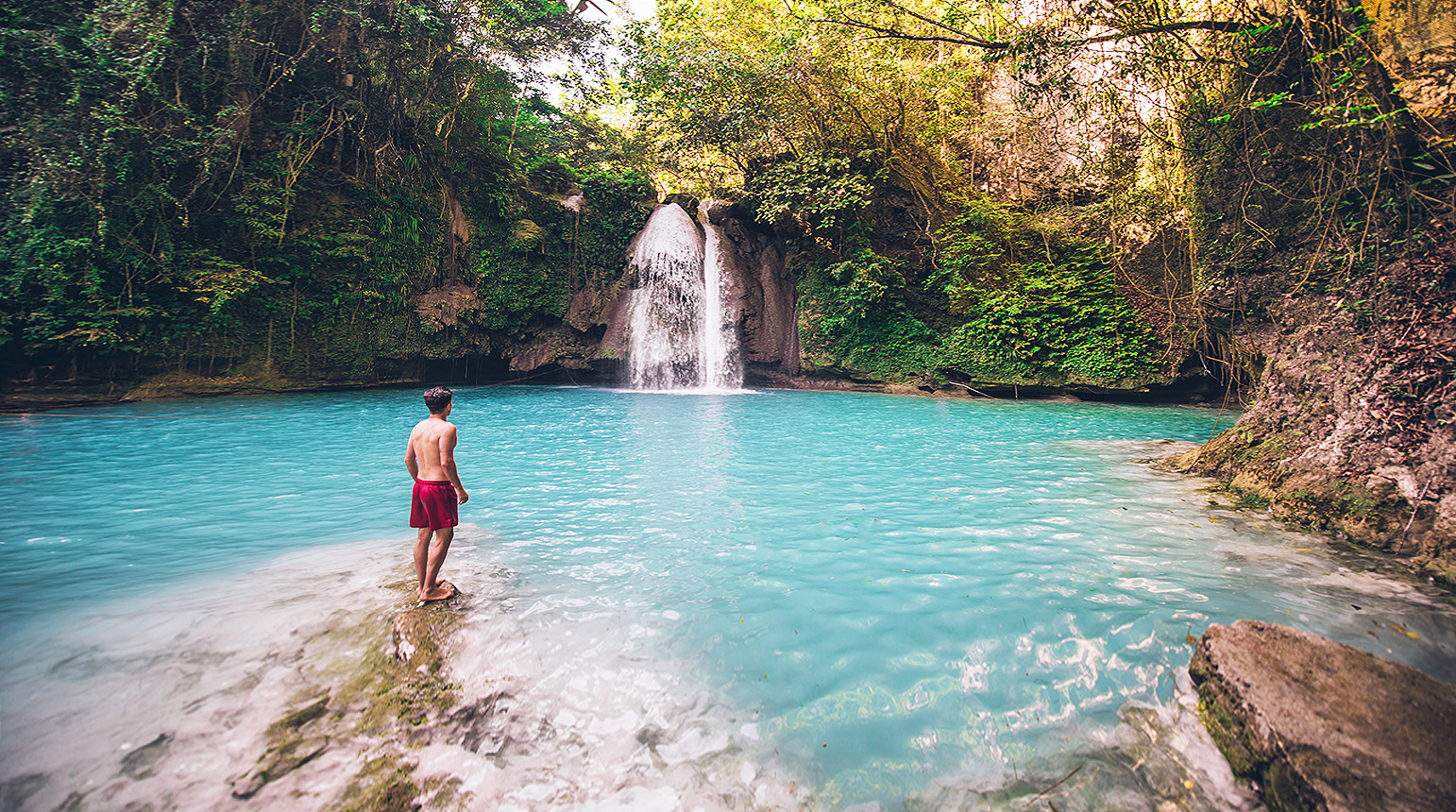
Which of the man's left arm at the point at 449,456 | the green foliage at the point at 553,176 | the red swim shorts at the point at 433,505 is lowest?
the red swim shorts at the point at 433,505

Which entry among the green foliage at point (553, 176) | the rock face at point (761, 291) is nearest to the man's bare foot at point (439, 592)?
the rock face at point (761, 291)

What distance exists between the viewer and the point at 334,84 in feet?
42.2

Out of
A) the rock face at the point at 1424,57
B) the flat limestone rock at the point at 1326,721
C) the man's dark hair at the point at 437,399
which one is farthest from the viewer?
the rock face at the point at 1424,57

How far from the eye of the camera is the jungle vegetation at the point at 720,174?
522 cm

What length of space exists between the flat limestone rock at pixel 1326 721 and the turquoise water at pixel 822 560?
363 mm

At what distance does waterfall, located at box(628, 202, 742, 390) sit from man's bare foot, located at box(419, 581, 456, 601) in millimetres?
13201

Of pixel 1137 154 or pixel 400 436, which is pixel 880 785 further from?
pixel 1137 154

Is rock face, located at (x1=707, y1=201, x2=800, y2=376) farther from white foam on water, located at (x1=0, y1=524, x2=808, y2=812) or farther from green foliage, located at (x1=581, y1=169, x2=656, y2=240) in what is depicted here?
white foam on water, located at (x1=0, y1=524, x2=808, y2=812)

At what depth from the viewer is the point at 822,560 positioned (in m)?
3.78

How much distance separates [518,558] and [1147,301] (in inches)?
585

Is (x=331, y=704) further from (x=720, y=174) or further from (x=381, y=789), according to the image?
(x=720, y=174)

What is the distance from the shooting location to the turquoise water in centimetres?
→ 238

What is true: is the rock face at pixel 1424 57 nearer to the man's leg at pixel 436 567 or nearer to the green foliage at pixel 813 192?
the man's leg at pixel 436 567

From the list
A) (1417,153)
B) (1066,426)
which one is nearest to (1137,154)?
(1066,426)
